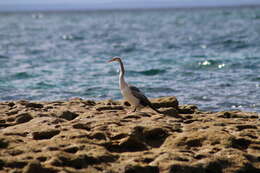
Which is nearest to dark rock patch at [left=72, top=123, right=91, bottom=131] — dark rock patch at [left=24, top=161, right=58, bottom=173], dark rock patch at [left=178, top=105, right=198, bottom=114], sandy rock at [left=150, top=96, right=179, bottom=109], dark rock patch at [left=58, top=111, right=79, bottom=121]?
dark rock patch at [left=58, top=111, right=79, bottom=121]

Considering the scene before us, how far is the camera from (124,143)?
27.1ft

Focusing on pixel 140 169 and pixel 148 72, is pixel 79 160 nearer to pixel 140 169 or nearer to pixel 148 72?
pixel 140 169

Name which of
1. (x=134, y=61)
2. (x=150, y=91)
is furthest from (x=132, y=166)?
(x=134, y=61)

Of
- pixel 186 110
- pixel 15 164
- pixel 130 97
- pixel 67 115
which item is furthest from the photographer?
pixel 186 110

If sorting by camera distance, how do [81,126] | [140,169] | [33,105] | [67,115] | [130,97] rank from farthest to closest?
[33,105] → [130,97] → [67,115] → [81,126] → [140,169]

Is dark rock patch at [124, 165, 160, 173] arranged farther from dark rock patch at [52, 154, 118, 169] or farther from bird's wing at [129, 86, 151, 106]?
bird's wing at [129, 86, 151, 106]

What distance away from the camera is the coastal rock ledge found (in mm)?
7340

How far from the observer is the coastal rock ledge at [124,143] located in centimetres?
734

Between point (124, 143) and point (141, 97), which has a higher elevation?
point (141, 97)

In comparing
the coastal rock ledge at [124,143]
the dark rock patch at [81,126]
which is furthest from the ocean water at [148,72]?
the dark rock patch at [81,126]

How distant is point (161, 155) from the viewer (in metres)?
7.71

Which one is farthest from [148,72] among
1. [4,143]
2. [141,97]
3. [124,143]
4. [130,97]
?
[4,143]

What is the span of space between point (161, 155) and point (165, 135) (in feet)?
3.82

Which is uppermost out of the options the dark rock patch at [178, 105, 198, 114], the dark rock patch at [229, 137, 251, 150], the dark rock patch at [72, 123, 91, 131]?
the dark rock patch at [72, 123, 91, 131]
